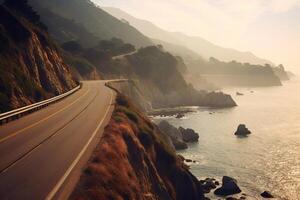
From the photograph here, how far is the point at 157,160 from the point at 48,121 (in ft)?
36.3

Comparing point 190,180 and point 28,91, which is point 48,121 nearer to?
point 28,91

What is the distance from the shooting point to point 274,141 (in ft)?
248

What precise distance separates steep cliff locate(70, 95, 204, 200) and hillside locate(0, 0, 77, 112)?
37.1 feet

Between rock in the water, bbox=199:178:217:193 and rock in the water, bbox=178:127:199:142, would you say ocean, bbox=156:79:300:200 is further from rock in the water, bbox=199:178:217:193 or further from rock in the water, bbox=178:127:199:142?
rock in the water, bbox=199:178:217:193

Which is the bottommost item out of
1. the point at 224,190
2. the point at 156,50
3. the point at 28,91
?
the point at 224,190

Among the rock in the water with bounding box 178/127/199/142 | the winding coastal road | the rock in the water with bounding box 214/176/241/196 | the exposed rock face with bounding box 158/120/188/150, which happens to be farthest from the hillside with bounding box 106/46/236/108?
the winding coastal road

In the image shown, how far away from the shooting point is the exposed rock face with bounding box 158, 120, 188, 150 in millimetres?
68938

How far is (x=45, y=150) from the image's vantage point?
22.7 m

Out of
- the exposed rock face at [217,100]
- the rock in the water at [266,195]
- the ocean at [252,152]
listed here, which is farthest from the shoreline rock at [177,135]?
the exposed rock face at [217,100]

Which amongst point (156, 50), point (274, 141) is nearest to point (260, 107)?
point (156, 50)

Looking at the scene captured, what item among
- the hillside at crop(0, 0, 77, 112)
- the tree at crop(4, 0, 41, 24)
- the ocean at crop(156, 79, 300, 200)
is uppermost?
the tree at crop(4, 0, 41, 24)

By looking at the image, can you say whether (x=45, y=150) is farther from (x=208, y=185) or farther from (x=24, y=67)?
(x=208, y=185)

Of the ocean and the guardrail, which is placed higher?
the guardrail

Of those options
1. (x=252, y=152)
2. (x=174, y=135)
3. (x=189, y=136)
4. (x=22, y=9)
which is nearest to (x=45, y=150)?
(x=174, y=135)
